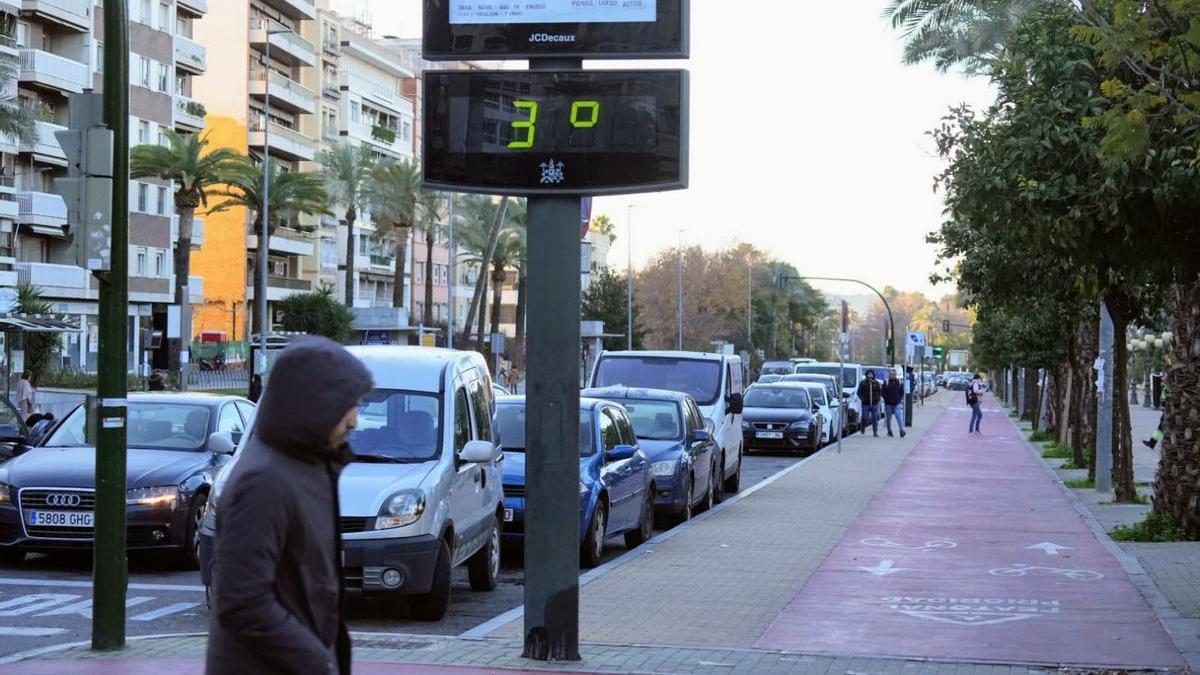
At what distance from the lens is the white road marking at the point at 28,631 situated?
1109 cm

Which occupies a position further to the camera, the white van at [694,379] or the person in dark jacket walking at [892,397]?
the person in dark jacket walking at [892,397]

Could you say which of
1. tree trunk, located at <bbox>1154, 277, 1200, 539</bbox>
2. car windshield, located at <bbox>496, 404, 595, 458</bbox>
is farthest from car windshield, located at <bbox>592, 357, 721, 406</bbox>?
tree trunk, located at <bbox>1154, 277, 1200, 539</bbox>

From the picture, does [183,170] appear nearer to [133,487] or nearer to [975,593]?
[133,487]

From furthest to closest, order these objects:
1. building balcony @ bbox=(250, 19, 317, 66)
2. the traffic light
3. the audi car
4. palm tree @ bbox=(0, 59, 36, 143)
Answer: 1. building balcony @ bbox=(250, 19, 317, 66)
2. palm tree @ bbox=(0, 59, 36, 143)
3. the audi car
4. the traffic light

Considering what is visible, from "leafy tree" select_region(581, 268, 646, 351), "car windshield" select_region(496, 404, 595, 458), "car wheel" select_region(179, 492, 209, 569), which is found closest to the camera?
"car wheel" select_region(179, 492, 209, 569)

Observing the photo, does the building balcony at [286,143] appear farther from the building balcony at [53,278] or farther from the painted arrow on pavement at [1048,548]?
the painted arrow on pavement at [1048,548]

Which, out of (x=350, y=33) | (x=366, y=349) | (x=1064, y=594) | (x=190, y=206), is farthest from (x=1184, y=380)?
(x=350, y=33)

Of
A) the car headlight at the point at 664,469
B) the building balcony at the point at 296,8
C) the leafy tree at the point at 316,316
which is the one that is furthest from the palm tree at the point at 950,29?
the building balcony at the point at 296,8

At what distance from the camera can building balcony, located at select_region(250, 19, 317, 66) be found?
87438 mm

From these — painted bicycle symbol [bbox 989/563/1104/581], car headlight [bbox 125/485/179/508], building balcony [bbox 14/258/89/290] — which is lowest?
painted bicycle symbol [bbox 989/563/1104/581]

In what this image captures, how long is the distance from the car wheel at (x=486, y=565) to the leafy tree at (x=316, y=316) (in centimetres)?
6686

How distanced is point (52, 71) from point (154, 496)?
49023mm

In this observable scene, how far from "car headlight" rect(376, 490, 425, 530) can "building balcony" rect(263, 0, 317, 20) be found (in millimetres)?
80682

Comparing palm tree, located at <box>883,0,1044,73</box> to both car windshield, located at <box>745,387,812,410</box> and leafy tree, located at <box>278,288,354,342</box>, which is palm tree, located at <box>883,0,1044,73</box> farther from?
leafy tree, located at <box>278,288,354,342</box>
